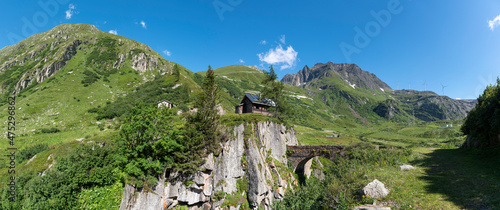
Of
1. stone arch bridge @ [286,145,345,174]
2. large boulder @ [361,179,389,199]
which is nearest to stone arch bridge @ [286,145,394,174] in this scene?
stone arch bridge @ [286,145,345,174]

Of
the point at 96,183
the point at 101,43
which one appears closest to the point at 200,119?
the point at 96,183

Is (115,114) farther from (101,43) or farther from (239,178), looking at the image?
(101,43)

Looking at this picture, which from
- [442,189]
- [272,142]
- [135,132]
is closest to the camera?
[442,189]

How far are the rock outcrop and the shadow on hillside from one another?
2229 centimetres

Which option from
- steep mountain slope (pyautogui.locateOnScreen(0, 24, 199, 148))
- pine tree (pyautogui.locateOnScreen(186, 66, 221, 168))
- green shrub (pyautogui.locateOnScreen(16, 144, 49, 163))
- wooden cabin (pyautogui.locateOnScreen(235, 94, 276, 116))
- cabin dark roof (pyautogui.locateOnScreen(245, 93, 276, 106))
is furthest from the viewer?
cabin dark roof (pyautogui.locateOnScreen(245, 93, 276, 106))

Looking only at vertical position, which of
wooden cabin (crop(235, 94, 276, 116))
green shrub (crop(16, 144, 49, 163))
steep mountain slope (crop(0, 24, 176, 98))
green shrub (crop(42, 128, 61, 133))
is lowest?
green shrub (crop(16, 144, 49, 163))

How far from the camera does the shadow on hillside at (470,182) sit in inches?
448

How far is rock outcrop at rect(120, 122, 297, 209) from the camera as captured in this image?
23.8m

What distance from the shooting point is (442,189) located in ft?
46.1

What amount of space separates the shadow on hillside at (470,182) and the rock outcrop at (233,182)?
2229 cm

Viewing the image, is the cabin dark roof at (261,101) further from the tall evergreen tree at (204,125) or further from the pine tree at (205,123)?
the pine tree at (205,123)

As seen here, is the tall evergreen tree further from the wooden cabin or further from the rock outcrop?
the wooden cabin

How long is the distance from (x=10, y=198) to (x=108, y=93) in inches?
2330

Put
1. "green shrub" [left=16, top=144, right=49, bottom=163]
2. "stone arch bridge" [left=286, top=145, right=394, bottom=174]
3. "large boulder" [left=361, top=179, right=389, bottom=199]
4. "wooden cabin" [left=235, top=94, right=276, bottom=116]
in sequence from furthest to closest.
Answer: "wooden cabin" [left=235, top=94, right=276, bottom=116], "stone arch bridge" [left=286, top=145, right=394, bottom=174], "green shrub" [left=16, top=144, right=49, bottom=163], "large boulder" [left=361, top=179, right=389, bottom=199]
